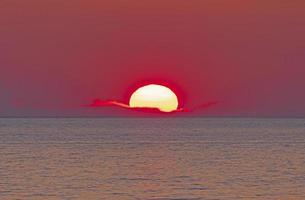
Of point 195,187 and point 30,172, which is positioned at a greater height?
point 30,172

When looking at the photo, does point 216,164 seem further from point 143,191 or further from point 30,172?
point 143,191

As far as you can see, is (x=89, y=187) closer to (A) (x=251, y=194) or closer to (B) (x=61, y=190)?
(B) (x=61, y=190)

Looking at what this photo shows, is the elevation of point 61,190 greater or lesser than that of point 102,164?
lesser

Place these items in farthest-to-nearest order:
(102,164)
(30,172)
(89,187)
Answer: (102,164) → (30,172) → (89,187)

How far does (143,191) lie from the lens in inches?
2104

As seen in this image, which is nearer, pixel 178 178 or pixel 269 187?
pixel 269 187

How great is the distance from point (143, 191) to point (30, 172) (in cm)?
1562

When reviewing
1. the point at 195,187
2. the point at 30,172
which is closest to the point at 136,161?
the point at 30,172

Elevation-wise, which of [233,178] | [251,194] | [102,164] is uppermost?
[102,164]

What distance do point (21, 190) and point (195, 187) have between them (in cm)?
1070

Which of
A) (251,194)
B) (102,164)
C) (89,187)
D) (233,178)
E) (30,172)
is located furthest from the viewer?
(102,164)

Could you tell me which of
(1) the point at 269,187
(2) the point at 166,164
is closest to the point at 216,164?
(2) the point at 166,164

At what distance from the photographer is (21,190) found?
2089 inches

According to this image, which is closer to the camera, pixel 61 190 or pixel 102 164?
pixel 61 190
